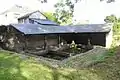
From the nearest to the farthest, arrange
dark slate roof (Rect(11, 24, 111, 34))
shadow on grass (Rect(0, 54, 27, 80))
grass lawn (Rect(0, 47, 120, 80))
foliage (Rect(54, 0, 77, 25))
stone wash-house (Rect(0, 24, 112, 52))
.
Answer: shadow on grass (Rect(0, 54, 27, 80)) → grass lawn (Rect(0, 47, 120, 80)) → stone wash-house (Rect(0, 24, 112, 52)) → dark slate roof (Rect(11, 24, 111, 34)) → foliage (Rect(54, 0, 77, 25))

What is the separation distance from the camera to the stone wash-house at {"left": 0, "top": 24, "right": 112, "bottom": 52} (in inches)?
898

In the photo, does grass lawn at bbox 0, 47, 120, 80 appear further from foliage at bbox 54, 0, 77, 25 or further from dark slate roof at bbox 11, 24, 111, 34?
foliage at bbox 54, 0, 77, 25

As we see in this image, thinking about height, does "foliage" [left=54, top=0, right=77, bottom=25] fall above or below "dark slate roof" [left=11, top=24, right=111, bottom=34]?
above

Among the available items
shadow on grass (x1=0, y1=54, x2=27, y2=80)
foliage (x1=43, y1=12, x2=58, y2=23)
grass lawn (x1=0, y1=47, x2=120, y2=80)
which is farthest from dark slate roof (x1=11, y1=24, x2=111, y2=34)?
foliage (x1=43, y1=12, x2=58, y2=23)

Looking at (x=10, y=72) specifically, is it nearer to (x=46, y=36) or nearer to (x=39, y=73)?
(x=39, y=73)

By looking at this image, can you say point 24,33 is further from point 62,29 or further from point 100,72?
point 100,72

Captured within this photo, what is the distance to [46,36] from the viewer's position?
25625 millimetres

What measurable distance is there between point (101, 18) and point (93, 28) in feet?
77.2

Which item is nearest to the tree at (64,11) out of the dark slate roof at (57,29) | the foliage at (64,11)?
the foliage at (64,11)

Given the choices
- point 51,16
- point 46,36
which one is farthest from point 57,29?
point 51,16

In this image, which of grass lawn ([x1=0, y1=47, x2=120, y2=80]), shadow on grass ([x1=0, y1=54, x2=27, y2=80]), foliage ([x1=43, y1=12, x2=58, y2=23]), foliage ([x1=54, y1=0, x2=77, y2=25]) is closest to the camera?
shadow on grass ([x1=0, y1=54, x2=27, y2=80])

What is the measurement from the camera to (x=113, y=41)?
1158 inches

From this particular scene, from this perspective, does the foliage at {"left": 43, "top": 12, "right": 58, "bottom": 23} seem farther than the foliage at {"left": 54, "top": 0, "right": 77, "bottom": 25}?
No

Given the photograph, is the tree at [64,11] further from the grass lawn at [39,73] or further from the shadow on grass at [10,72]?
the shadow on grass at [10,72]
